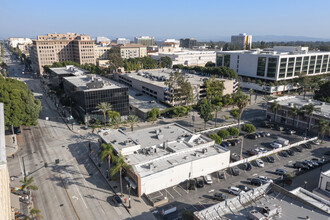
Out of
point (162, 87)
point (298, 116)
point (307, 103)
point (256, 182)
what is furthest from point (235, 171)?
point (162, 87)

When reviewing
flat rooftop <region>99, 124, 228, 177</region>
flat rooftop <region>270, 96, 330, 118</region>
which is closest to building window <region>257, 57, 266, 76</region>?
flat rooftop <region>270, 96, 330, 118</region>

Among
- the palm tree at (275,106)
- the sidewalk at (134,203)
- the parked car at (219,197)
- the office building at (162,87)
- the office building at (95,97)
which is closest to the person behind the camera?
the sidewalk at (134,203)

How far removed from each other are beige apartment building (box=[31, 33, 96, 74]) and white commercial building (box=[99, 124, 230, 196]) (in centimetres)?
14918

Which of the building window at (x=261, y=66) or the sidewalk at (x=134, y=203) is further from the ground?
the building window at (x=261, y=66)

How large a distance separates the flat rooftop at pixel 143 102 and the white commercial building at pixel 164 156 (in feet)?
A: 103

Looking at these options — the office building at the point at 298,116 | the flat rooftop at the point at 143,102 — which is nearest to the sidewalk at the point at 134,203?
the flat rooftop at the point at 143,102

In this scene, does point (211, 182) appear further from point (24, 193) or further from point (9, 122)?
point (9, 122)

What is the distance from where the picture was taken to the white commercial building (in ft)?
152

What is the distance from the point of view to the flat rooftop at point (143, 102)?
310 feet

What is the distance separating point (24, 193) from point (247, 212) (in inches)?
1561

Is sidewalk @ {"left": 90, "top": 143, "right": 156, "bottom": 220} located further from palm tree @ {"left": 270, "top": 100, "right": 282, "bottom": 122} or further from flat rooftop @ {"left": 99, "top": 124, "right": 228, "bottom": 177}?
palm tree @ {"left": 270, "top": 100, "right": 282, "bottom": 122}

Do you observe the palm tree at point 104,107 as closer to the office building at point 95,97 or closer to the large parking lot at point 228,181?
the office building at point 95,97

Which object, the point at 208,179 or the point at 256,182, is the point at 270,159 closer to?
the point at 256,182

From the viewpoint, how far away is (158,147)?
54594mm
